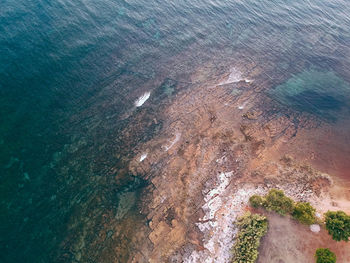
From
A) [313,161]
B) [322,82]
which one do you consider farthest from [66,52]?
[322,82]

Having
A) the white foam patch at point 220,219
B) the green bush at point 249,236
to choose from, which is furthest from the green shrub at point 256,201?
the green bush at point 249,236

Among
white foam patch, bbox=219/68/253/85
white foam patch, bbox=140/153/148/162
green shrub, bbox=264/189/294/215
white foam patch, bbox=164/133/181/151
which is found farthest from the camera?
white foam patch, bbox=219/68/253/85

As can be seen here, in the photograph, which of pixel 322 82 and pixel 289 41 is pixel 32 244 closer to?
pixel 322 82

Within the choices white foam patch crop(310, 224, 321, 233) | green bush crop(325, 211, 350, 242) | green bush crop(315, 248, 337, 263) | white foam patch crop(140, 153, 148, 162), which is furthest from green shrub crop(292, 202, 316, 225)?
white foam patch crop(140, 153, 148, 162)

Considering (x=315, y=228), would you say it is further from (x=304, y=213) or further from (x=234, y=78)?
(x=234, y=78)

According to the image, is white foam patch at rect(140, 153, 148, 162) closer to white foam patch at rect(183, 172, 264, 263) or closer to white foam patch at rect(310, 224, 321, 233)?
white foam patch at rect(183, 172, 264, 263)

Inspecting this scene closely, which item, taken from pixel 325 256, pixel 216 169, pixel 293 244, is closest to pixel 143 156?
pixel 216 169

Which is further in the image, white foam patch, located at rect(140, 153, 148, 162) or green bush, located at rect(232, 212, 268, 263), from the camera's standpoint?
white foam patch, located at rect(140, 153, 148, 162)
